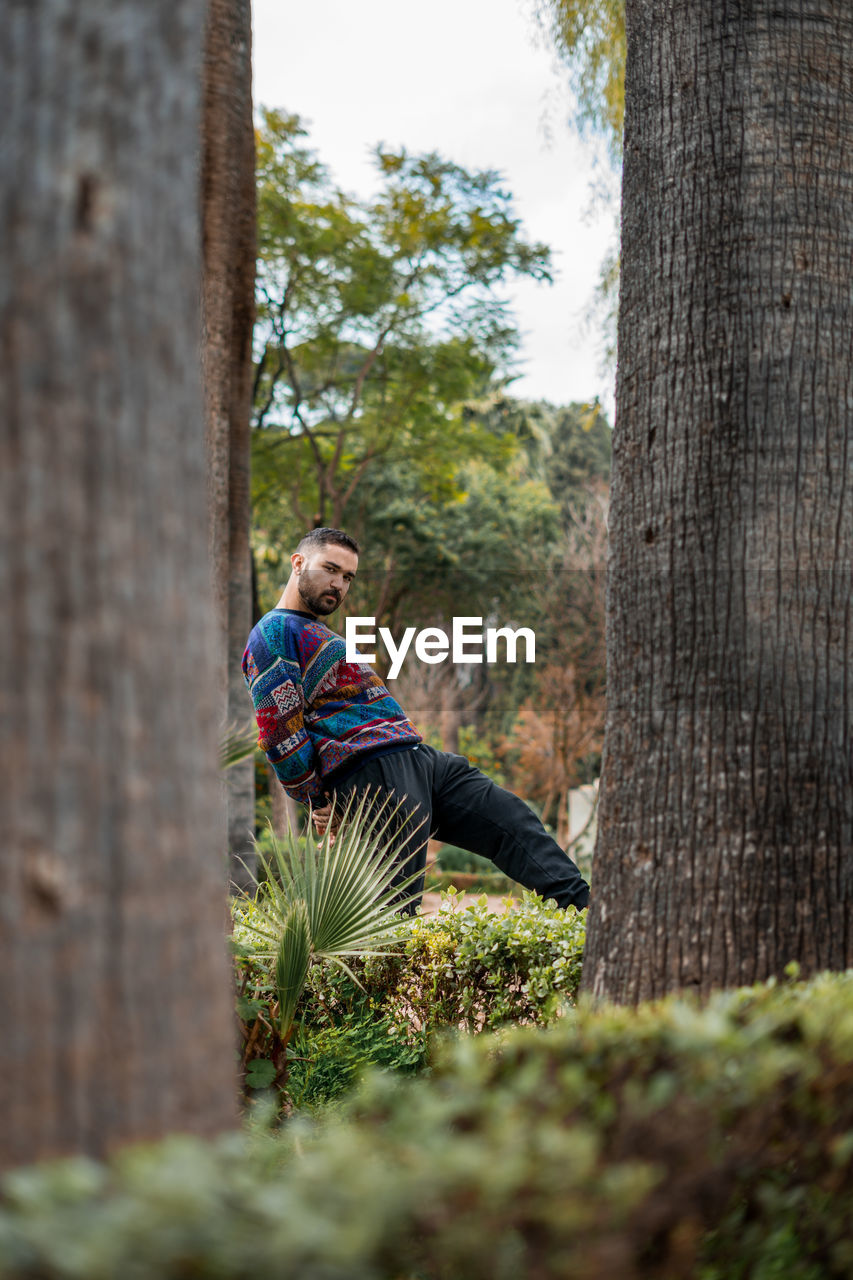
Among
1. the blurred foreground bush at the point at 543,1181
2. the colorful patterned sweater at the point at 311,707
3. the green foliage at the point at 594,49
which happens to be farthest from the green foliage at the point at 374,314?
the blurred foreground bush at the point at 543,1181

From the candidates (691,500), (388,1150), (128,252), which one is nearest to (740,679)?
(691,500)

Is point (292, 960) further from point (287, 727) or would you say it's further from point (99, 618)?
point (99, 618)

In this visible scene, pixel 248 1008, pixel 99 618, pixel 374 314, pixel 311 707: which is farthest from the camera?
pixel 374 314

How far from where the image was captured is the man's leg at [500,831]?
435 centimetres

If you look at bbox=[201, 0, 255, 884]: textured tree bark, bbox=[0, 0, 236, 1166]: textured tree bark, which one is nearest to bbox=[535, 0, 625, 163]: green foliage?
bbox=[201, 0, 255, 884]: textured tree bark

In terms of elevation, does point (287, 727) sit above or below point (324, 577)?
below

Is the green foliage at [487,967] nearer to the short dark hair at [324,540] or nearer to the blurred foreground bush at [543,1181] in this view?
the blurred foreground bush at [543,1181]

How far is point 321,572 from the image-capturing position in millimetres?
4590

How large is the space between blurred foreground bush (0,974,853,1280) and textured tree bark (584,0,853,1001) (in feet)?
1.83

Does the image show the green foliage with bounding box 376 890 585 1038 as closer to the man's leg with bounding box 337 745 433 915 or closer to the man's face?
the man's leg with bounding box 337 745 433 915

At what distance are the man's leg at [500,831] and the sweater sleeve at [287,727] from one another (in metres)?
0.54

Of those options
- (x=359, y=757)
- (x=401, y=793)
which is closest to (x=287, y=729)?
(x=359, y=757)

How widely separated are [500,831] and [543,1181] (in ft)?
10.7

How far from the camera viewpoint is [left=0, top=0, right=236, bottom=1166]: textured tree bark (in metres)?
1.33
